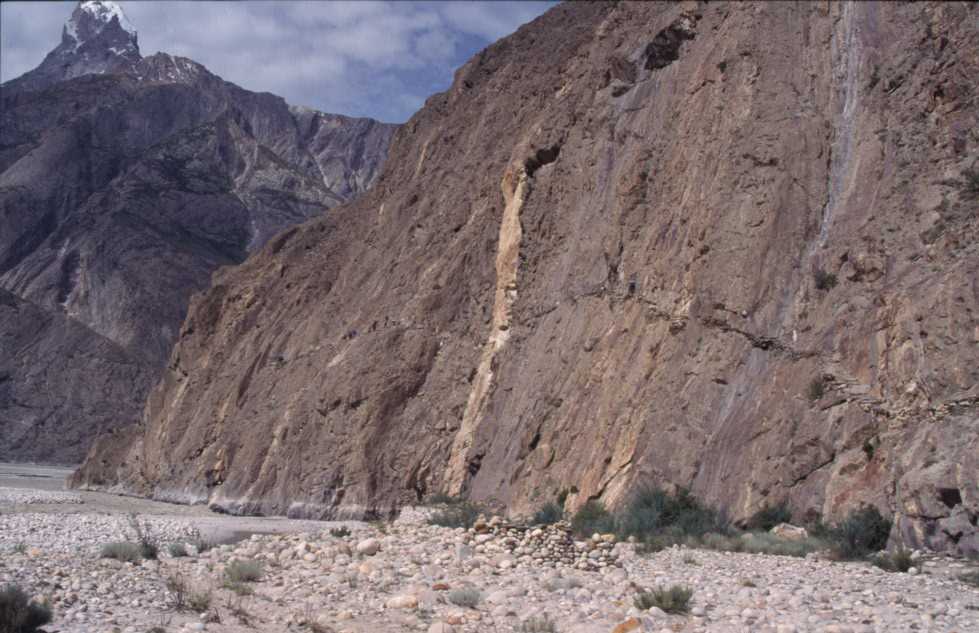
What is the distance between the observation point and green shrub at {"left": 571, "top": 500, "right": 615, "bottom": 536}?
1661 cm

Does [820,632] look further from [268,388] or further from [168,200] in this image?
[168,200]

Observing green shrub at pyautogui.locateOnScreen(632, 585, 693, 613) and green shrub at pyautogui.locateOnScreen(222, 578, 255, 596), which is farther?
green shrub at pyautogui.locateOnScreen(222, 578, 255, 596)

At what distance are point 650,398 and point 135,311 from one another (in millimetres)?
90522

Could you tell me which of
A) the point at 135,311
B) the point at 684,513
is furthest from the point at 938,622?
the point at 135,311

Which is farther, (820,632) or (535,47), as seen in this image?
(535,47)

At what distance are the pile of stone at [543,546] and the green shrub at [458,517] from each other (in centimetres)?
215

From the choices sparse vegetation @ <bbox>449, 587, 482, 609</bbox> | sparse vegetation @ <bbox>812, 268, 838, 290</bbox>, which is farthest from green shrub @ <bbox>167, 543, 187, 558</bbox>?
sparse vegetation @ <bbox>812, 268, 838, 290</bbox>

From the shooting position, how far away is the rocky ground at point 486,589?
10.6m

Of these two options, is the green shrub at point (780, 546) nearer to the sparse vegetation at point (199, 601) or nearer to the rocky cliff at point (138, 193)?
the sparse vegetation at point (199, 601)

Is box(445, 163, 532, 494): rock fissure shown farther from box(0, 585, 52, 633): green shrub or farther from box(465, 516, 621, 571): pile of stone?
box(0, 585, 52, 633): green shrub

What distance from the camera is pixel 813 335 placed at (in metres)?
17.3

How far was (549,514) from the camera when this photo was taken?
19.2m

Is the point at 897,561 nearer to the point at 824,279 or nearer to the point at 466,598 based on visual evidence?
the point at 466,598

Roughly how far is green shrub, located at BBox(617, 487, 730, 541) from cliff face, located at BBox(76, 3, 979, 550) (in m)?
0.43
